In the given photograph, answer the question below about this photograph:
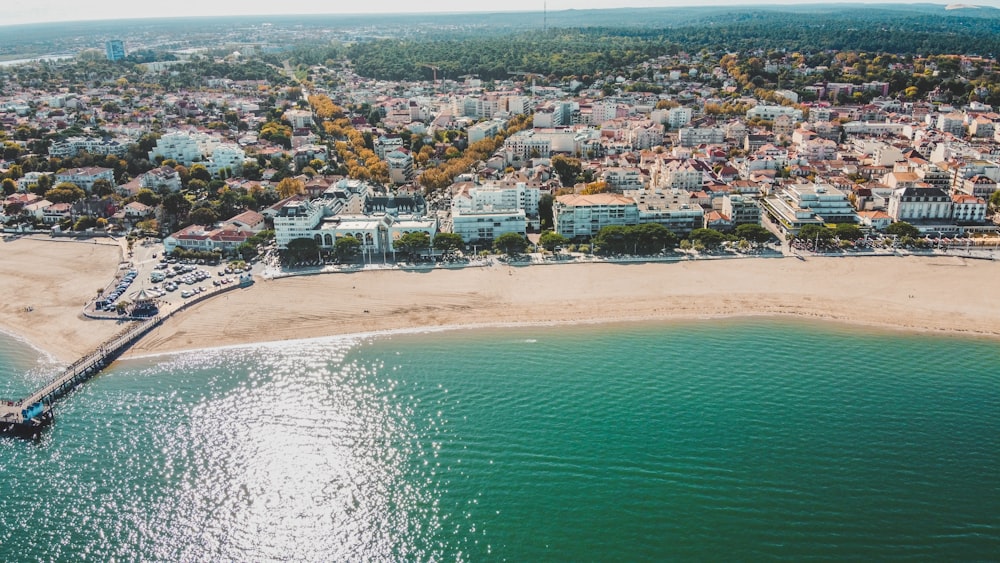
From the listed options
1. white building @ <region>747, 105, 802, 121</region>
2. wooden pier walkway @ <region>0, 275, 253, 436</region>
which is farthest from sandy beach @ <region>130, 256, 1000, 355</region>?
white building @ <region>747, 105, 802, 121</region>

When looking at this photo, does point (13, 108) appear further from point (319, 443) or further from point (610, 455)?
point (610, 455)

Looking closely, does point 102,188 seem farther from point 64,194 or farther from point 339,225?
point 339,225

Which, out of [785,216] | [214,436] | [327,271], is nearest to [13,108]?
[327,271]

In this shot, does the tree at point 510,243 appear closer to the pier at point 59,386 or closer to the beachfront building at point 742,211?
the beachfront building at point 742,211

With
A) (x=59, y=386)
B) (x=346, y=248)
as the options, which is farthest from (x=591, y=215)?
(x=59, y=386)

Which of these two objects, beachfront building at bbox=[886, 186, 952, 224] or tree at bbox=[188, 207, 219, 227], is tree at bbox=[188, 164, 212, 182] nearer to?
tree at bbox=[188, 207, 219, 227]

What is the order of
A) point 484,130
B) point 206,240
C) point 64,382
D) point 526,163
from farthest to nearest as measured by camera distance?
point 484,130 < point 526,163 < point 206,240 < point 64,382
